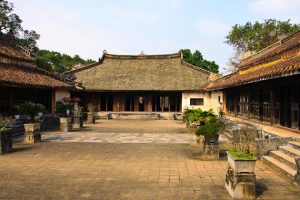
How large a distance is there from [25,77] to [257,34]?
3303cm

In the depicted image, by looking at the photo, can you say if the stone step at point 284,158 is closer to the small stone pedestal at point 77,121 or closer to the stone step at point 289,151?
the stone step at point 289,151

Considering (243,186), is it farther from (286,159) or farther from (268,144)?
(268,144)

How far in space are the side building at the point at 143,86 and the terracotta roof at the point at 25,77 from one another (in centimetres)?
604

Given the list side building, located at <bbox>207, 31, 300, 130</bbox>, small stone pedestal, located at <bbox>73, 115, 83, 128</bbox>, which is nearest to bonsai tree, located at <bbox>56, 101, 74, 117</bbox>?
small stone pedestal, located at <bbox>73, 115, 83, 128</bbox>

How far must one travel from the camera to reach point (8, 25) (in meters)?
33.0

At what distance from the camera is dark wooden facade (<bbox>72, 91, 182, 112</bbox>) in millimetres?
31031

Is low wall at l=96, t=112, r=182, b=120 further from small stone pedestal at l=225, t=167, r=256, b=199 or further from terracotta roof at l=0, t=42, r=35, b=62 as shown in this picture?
small stone pedestal at l=225, t=167, r=256, b=199

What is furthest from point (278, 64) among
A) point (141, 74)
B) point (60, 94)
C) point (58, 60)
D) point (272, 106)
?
point (58, 60)

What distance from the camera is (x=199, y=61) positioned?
54750 millimetres

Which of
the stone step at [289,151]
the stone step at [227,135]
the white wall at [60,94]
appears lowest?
the stone step at [227,135]

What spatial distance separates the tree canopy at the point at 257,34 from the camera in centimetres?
3931

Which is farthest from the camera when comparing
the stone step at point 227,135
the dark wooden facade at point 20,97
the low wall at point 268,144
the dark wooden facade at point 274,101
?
the dark wooden facade at point 20,97

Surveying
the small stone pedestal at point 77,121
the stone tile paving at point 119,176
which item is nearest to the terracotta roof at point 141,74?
the small stone pedestal at point 77,121

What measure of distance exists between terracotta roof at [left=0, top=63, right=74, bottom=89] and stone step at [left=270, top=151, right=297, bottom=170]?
13.0 metres
